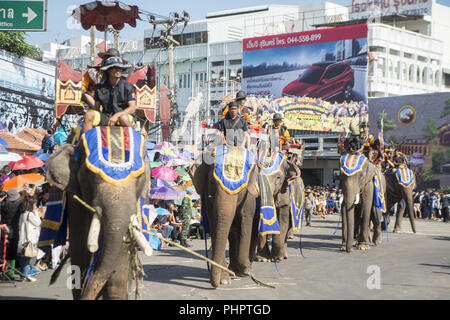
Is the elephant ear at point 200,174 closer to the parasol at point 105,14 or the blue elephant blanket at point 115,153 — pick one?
the blue elephant blanket at point 115,153

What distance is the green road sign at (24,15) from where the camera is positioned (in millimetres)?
13086

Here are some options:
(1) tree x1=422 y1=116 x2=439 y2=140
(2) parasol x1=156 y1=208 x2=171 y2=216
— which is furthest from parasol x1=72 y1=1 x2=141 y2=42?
(1) tree x1=422 y1=116 x2=439 y2=140

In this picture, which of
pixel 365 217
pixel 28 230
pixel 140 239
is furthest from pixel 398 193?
pixel 140 239

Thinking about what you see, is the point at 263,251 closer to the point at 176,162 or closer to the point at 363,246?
the point at 363,246

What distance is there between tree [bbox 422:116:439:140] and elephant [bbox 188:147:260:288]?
38.1 metres

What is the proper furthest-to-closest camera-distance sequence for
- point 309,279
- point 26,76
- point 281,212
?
point 26,76
point 281,212
point 309,279

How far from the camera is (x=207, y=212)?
37.5 ft

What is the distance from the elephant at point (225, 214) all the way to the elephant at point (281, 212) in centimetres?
245

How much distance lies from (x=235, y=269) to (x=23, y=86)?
932 inches

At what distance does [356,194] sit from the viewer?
1661cm

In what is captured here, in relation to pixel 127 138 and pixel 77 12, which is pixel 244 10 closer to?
pixel 77 12

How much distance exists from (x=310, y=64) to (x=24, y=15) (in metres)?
47.8

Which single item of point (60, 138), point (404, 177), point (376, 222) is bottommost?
point (376, 222)
